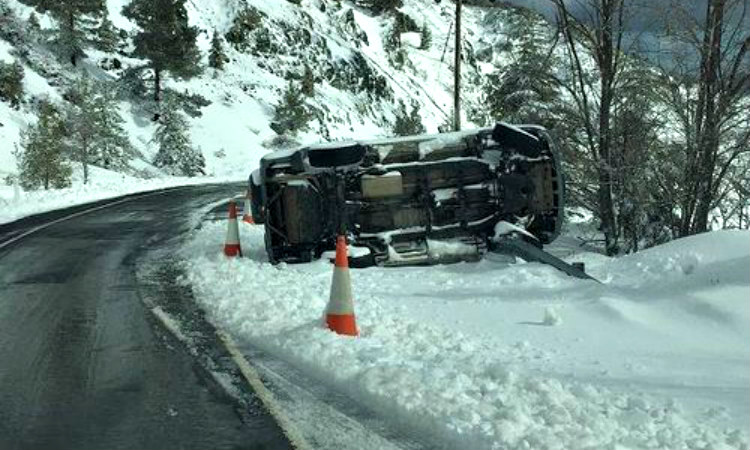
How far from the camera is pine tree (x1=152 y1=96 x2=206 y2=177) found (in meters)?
43.7

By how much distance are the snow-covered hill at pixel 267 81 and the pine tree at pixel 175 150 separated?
3.24 feet

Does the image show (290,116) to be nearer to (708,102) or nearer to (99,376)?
(708,102)

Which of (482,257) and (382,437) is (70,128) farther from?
(382,437)

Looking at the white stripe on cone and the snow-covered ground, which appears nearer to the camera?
the snow-covered ground

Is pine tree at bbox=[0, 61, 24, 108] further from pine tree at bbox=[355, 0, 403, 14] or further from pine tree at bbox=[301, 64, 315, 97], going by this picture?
pine tree at bbox=[355, 0, 403, 14]

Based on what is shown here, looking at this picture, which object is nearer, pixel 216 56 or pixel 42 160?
pixel 42 160

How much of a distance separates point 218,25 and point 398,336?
6174 cm

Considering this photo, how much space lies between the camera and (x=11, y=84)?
1585 inches

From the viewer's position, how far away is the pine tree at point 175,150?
43688 millimetres

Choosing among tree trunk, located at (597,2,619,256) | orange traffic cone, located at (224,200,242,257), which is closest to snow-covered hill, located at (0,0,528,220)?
orange traffic cone, located at (224,200,242,257)

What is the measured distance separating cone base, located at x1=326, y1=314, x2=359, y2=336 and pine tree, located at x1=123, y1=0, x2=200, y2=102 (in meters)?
45.8

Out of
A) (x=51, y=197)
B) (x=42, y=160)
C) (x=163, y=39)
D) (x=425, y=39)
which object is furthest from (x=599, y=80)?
(x=425, y=39)

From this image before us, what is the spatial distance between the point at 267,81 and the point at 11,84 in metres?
23.8

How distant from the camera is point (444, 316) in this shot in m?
7.25
